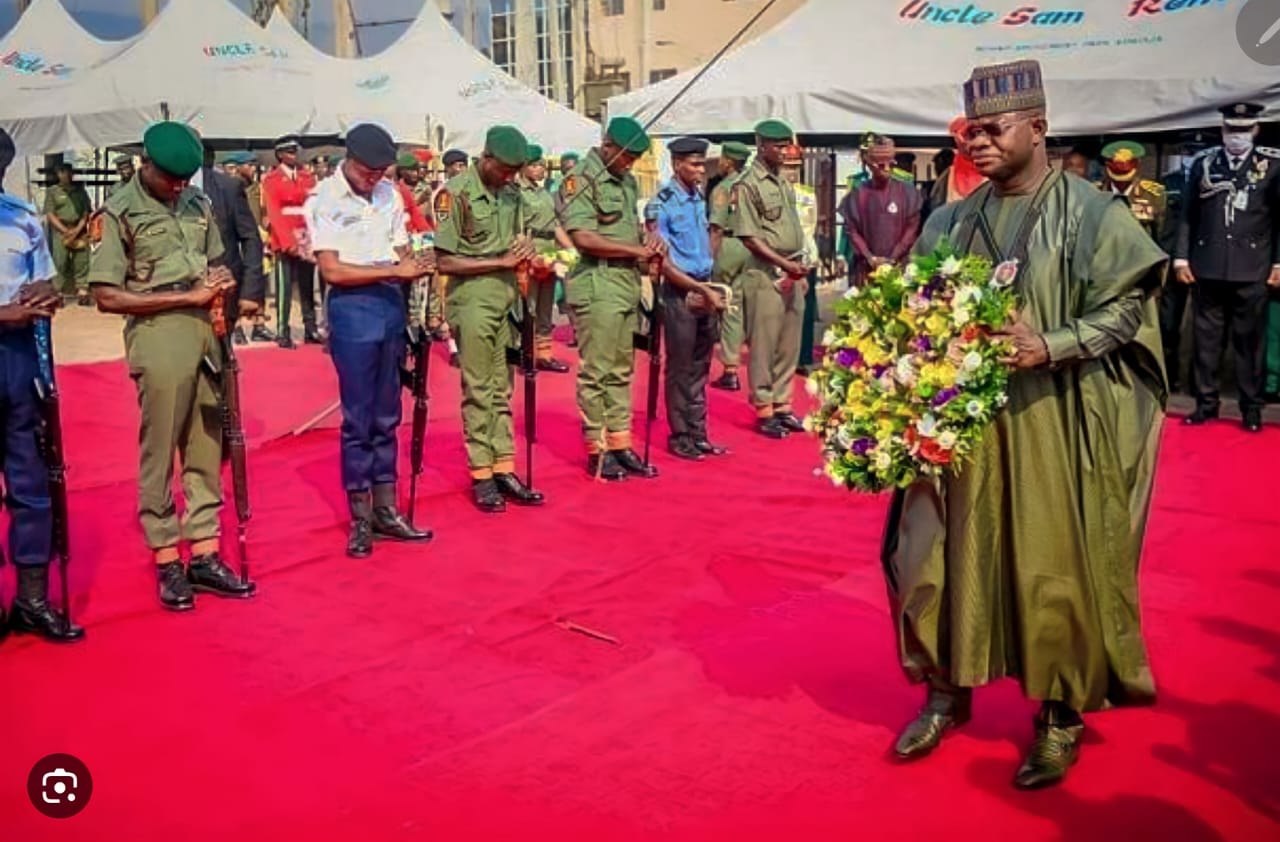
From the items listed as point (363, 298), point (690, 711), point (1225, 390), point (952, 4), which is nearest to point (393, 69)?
point (952, 4)

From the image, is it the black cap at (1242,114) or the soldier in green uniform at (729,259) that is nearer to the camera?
the black cap at (1242,114)

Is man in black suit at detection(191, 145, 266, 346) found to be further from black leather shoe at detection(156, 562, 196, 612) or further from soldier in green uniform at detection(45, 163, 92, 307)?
A: soldier in green uniform at detection(45, 163, 92, 307)

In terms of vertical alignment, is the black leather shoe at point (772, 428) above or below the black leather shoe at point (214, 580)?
above

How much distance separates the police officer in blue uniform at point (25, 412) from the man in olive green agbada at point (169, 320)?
0.77ft

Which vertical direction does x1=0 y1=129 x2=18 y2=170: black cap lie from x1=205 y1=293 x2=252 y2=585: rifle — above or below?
above

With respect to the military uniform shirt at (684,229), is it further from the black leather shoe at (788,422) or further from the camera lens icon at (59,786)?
the camera lens icon at (59,786)

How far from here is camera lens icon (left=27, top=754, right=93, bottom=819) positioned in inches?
144

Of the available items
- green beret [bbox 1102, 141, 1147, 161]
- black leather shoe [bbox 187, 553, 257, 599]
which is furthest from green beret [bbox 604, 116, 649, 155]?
green beret [bbox 1102, 141, 1147, 161]

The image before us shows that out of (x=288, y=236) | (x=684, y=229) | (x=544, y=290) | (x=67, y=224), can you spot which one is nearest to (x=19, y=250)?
(x=684, y=229)

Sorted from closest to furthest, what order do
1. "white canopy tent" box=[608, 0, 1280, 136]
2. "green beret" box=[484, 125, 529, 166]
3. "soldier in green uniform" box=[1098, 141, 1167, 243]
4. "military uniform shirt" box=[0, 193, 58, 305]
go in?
"military uniform shirt" box=[0, 193, 58, 305] < "green beret" box=[484, 125, 529, 166] < "white canopy tent" box=[608, 0, 1280, 136] < "soldier in green uniform" box=[1098, 141, 1167, 243]

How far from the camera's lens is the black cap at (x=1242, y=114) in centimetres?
883

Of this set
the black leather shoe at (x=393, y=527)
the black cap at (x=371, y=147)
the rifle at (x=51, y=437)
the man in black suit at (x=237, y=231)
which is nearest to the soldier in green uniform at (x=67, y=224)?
the man in black suit at (x=237, y=231)

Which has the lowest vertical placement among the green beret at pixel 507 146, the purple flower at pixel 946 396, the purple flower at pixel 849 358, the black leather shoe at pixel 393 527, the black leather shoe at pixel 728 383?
the black leather shoe at pixel 393 527

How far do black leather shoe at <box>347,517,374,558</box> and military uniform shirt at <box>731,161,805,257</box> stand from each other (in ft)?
12.6
